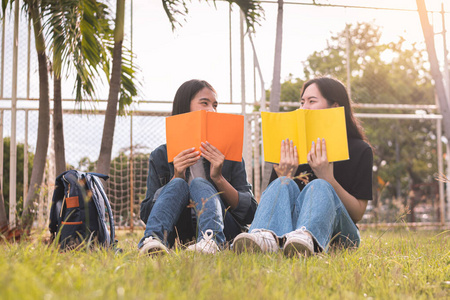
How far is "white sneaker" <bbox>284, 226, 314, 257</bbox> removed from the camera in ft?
6.20

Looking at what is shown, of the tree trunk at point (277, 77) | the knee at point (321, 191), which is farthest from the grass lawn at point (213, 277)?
the tree trunk at point (277, 77)

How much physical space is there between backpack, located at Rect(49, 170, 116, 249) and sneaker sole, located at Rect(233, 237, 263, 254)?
845 mm

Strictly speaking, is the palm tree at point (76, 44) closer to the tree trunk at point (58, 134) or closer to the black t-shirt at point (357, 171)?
the tree trunk at point (58, 134)

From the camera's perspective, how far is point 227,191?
250cm

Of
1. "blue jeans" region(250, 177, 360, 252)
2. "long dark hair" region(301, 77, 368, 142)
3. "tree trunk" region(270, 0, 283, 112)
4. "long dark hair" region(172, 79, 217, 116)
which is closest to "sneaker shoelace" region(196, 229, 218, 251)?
"blue jeans" region(250, 177, 360, 252)

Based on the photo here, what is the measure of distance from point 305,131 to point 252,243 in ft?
2.44

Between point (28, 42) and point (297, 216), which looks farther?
point (28, 42)

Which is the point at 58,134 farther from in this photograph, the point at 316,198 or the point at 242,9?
the point at 316,198

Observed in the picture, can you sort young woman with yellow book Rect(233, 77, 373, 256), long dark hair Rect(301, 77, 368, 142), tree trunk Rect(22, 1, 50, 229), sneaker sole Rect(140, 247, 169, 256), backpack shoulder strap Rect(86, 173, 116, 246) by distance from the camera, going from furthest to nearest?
tree trunk Rect(22, 1, 50, 229) → long dark hair Rect(301, 77, 368, 142) → backpack shoulder strap Rect(86, 173, 116, 246) → young woman with yellow book Rect(233, 77, 373, 256) → sneaker sole Rect(140, 247, 169, 256)

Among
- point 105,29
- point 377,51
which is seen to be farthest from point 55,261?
point 377,51

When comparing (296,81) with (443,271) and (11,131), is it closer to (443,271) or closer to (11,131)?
(11,131)

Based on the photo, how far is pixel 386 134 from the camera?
19.9 metres

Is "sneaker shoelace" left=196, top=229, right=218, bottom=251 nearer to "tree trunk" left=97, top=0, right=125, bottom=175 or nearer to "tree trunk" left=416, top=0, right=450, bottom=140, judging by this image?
"tree trunk" left=97, top=0, right=125, bottom=175

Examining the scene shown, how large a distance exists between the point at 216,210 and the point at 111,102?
232 centimetres
